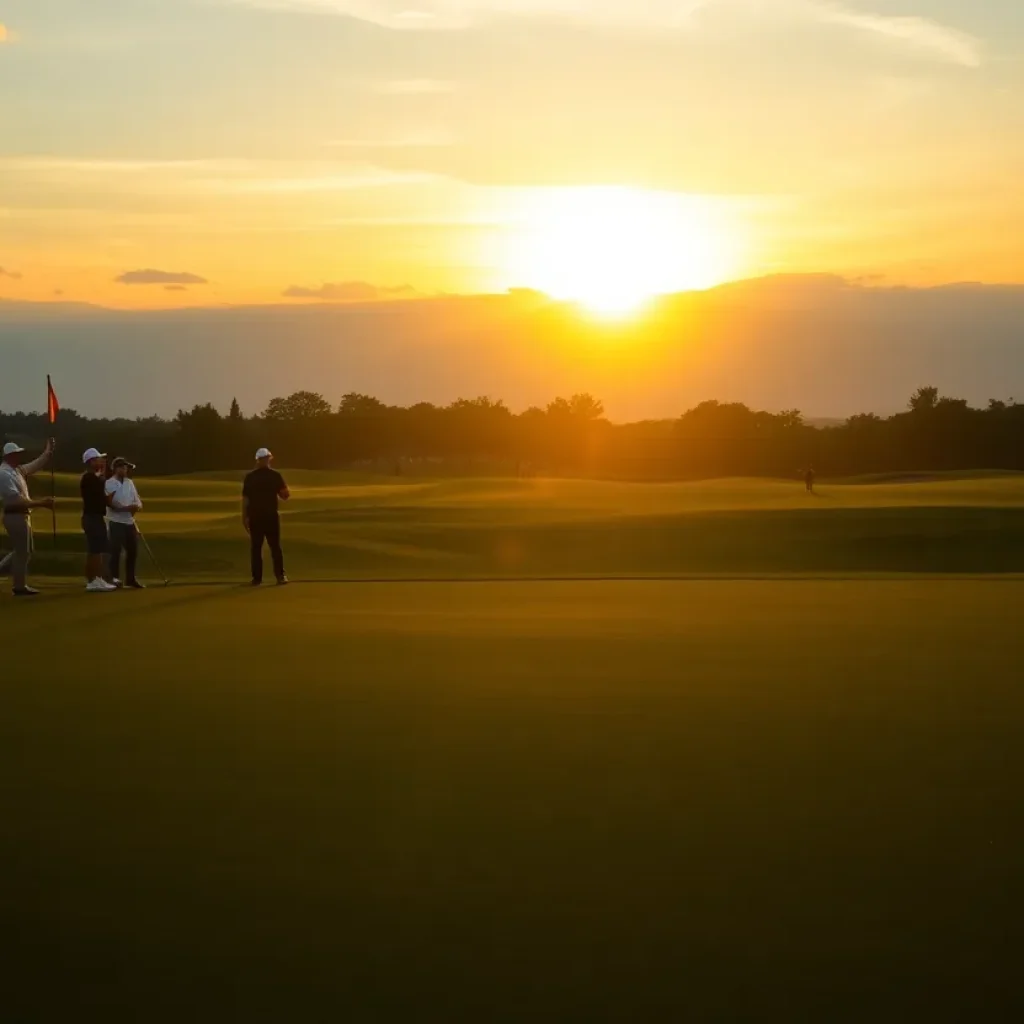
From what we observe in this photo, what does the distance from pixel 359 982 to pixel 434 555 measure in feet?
94.3

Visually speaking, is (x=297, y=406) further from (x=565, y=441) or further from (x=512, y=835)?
(x=512, y=835)

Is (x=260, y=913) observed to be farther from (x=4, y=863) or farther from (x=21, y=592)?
(x=21, y=592)

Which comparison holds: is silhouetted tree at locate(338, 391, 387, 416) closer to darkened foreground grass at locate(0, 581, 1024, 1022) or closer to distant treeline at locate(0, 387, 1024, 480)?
distant treeline at locate(0, 387, 1024, 480)

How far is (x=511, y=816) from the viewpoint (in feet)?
24.7

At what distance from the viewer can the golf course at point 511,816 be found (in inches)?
209

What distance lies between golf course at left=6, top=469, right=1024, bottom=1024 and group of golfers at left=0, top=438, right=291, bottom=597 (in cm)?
330

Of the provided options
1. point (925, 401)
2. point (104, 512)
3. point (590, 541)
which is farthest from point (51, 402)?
point (925, 401)

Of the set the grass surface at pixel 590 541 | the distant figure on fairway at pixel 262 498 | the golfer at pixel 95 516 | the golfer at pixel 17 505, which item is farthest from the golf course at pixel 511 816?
the grass surface at pixel 590 541

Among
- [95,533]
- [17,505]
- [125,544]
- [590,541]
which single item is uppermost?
[17,505]

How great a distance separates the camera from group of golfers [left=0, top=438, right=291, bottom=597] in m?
20.9

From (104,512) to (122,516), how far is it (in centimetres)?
39

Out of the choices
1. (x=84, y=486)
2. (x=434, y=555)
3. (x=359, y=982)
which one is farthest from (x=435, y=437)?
(x=359, y=982)

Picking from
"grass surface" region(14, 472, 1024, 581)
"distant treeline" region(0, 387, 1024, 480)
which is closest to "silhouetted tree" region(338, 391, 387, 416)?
"distant treeline" region(0, 387, 1024, 480)

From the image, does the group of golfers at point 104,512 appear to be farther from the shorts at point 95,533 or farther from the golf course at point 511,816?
the golf course at point 511,816
